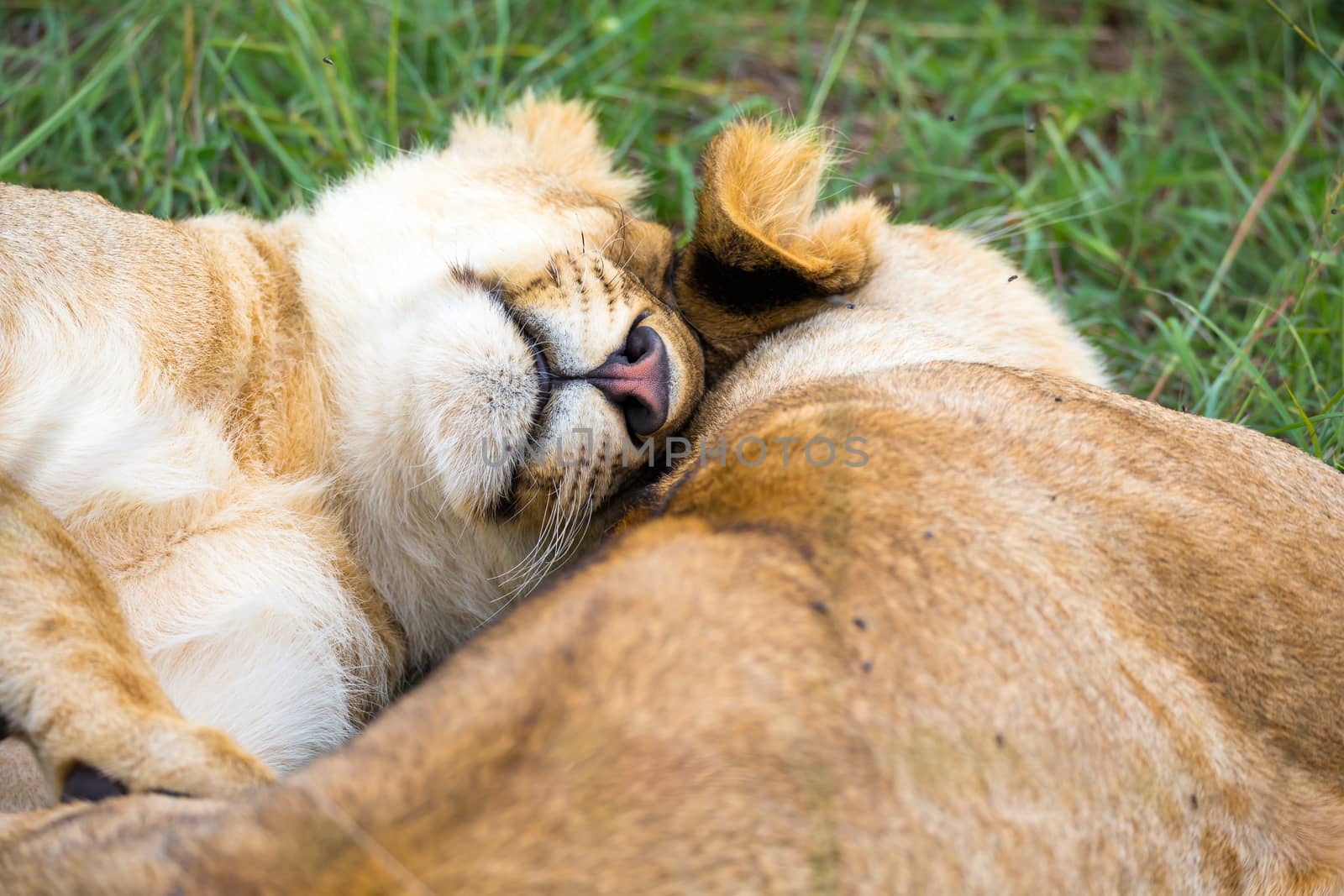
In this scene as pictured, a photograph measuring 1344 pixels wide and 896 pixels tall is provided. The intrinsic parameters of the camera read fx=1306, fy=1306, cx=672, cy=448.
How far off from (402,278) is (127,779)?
137 cm

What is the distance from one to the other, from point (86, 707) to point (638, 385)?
118 cm

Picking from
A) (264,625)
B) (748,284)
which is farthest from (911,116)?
(264,625)

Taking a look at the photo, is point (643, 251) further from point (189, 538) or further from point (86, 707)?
point (86, 707)

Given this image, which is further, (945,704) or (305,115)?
(305,115)

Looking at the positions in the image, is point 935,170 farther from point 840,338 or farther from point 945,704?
point 945,704

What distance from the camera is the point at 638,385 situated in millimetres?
2619

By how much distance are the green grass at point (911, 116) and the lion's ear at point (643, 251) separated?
1.70 feet

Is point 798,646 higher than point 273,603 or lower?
higher

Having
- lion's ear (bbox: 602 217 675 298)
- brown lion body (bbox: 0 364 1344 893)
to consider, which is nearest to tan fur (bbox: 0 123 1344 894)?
brown lion body (bbox: 0 364 1344 893)

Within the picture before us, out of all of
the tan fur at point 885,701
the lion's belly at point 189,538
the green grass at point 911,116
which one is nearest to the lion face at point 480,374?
the lion's belly at point 189,538

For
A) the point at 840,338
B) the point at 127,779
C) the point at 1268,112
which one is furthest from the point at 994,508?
the point at 1268,112

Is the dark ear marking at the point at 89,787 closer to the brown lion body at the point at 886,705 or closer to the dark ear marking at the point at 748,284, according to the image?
the brown lion body at the point at 886,705

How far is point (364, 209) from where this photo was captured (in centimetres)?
313

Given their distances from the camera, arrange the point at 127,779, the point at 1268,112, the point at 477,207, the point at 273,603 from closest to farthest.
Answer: the point at 127,779
the point at 273,603
the point at 477,207
the point at 1268,112
